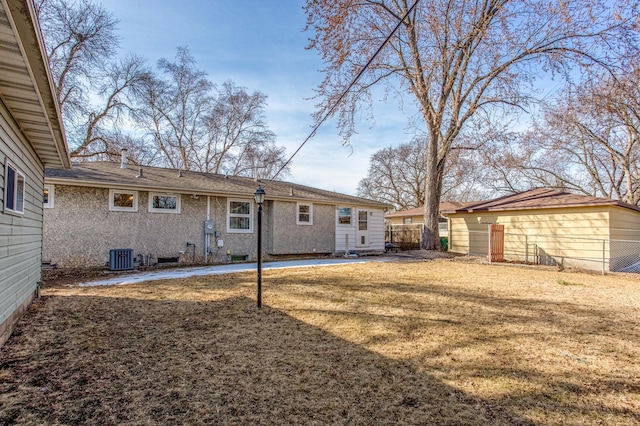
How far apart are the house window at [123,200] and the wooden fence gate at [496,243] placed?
12.5 m

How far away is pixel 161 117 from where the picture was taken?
22.0 m

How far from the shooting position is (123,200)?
9773 millimetres

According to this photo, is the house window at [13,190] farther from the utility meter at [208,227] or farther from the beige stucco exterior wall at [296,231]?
the beige stucco exterior wall at [296,231]

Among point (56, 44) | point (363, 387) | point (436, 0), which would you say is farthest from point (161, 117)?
point (363, 387)

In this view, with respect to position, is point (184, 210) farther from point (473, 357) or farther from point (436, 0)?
point (436, 0)

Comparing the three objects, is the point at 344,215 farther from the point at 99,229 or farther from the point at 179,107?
the point at 179,107

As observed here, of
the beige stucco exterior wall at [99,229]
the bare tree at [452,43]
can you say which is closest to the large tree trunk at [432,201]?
the bare tree at [452,43]

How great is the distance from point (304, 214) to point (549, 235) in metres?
9.37

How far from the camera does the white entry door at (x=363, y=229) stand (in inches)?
571

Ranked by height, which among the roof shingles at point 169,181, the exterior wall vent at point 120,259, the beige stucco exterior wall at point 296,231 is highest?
the roof shingles at point 169,181

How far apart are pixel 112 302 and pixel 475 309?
244 inches

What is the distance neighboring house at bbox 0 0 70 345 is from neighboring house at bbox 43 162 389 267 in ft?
11.9

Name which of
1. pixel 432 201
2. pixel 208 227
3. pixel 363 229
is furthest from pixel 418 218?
pixel 208 227

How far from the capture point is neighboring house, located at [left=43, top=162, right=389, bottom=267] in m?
9.07
